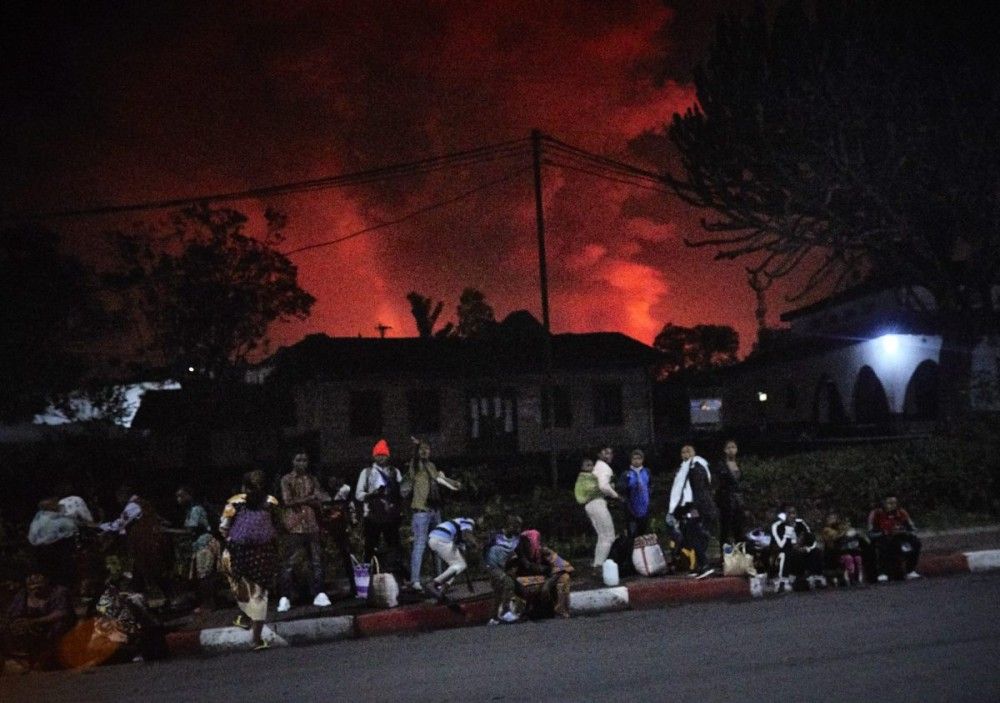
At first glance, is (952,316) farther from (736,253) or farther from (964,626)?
(964,626)

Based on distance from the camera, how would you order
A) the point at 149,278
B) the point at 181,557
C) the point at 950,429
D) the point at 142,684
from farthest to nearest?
1. the point at 149,278
2. the point at 950,429
3. the point at 181,557
4. the point at 142,684

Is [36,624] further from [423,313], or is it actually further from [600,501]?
[423,313]

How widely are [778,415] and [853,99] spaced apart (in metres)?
23.5

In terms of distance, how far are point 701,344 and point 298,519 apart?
2474 inches

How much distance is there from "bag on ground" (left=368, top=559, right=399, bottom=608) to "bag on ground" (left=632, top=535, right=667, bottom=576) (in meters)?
2.94

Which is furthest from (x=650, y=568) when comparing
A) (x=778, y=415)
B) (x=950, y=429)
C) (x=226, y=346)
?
(x=778, y=415)

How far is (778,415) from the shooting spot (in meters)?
38.7

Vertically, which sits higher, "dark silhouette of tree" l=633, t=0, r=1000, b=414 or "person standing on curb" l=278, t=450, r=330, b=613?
"dark silhouette of tree" l=633, t=0, r=1000, b=414

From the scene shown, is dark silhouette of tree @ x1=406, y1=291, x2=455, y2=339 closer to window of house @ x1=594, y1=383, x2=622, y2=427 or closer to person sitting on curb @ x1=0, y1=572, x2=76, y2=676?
window of house @ x1=594, y1=383, x2=622, y2=427

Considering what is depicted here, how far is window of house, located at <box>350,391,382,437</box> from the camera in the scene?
102 ft

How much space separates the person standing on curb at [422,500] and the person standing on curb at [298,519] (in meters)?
1.04

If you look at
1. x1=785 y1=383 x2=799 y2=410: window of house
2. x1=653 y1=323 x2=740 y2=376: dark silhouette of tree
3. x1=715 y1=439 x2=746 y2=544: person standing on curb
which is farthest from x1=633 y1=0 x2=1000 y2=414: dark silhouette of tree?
x1=653 y1=323 x2=740 y2=376: dark silhouette of tree

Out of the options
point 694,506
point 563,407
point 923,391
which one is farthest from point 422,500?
point 923,391

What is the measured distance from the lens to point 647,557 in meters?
10.9
